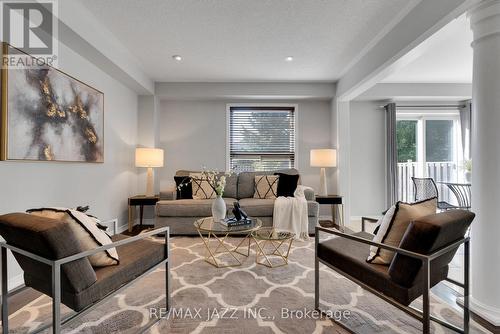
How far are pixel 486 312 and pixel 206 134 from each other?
4.30 metres

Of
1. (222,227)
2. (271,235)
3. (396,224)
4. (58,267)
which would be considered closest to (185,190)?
(222,227)

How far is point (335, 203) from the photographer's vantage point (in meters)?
4.03

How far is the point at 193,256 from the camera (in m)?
2.78

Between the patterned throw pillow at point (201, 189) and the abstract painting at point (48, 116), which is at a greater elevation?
the abstract painting at point (48, 116)

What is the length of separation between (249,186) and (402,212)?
297cm

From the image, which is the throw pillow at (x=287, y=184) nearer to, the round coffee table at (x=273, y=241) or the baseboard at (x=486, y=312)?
the round coffee table at (x=273, y=241)

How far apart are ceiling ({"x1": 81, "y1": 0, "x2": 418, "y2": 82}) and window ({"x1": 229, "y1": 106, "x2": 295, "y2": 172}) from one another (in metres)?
1.00

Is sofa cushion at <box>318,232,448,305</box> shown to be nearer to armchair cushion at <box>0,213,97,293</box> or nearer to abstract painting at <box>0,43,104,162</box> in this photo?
armchair cushion at <box>0,213,97,293</box>

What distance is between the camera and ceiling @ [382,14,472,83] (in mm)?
2338

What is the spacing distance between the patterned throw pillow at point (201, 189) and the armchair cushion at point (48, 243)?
2.62 m

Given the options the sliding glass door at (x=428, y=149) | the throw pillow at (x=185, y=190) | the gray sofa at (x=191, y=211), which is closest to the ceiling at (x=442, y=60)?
Result: the sliding glass door at (x=428, y=149)

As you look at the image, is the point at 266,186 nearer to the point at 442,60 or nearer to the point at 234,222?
the point at 234,222

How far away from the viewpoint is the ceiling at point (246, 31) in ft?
7.53

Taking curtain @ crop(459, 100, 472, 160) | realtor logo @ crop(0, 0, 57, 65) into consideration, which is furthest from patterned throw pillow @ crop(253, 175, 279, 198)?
curtain @ crop(459, 100, 472, 160)
